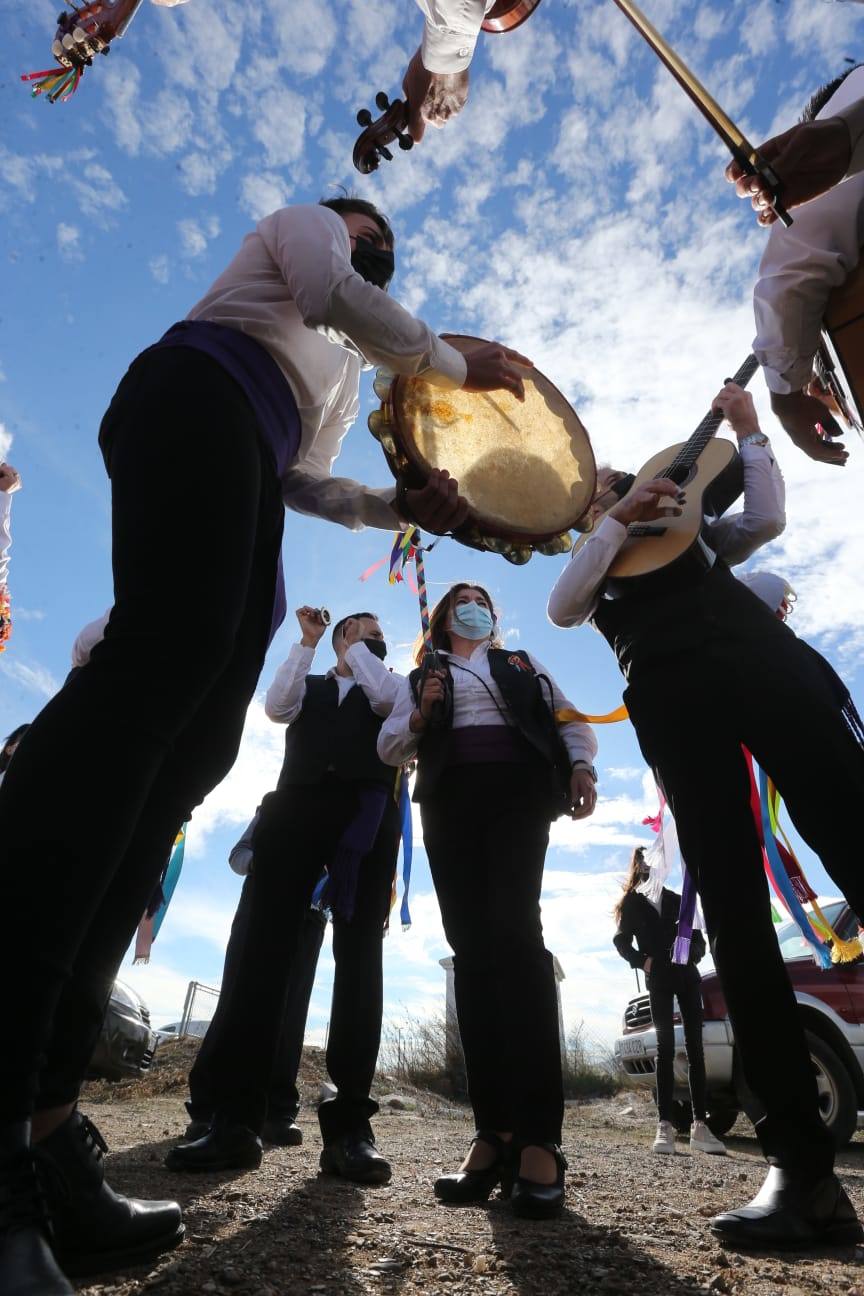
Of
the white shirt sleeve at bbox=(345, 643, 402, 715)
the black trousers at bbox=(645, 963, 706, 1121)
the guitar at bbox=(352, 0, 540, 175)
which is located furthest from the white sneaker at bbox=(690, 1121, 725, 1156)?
the guitar at bbox=(352, 0, 540, 175)

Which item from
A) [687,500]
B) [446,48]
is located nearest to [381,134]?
[446,48]

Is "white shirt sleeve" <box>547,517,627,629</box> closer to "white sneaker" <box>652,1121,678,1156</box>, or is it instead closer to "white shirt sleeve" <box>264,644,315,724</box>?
"white shirt sleeve" <box>264,644,315,724</box>

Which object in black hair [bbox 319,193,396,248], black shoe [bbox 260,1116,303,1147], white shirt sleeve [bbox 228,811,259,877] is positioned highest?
black hair [bbox 319,193,396,248]

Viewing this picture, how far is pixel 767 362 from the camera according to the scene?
1720 millimetres

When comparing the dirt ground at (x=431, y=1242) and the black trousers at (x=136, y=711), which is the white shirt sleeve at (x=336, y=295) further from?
the dirt ground at (x=431, y=1242)

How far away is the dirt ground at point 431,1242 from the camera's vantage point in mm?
1271

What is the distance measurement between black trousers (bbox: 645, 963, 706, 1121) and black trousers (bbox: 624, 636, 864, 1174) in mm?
4043

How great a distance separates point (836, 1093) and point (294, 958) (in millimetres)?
4189

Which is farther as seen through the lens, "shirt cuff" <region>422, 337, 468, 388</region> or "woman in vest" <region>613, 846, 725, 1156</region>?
"woman in vest" <region>613, 846, 725, 1156</region>

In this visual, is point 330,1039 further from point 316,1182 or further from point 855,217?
point 855,217

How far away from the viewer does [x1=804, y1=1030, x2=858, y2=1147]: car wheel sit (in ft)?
17.5

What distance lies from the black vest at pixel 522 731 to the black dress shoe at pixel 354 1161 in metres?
1.05

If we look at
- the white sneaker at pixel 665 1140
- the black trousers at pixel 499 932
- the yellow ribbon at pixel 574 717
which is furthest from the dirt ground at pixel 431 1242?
the white sneaker at pixel 665 1140

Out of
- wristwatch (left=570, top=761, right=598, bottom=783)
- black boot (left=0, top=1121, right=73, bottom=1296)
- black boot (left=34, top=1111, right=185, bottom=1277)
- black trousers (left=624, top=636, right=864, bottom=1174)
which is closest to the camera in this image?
black boot (left=0, top=1121, right=73, bottom=1296)
